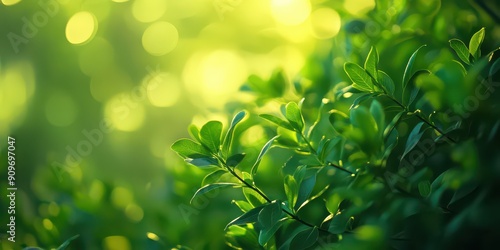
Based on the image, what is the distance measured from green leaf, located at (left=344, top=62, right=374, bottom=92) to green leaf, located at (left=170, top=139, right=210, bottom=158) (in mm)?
128

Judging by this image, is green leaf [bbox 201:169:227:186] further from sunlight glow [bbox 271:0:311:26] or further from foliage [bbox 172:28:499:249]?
sunlight glow [bbox 271:0:311:26]

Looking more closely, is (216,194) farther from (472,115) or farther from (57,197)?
(472,115)

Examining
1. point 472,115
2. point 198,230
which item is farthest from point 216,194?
point 472,115

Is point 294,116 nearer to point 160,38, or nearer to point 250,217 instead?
point 250,217

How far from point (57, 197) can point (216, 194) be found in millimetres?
210

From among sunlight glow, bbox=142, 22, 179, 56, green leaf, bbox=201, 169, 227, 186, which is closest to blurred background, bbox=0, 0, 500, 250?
sunlight glow, bbox=142, 22, 179, 56

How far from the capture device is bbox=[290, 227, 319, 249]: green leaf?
40cm

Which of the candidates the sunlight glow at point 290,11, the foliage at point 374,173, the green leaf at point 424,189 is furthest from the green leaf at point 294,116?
the sunlight glow at point 290,11

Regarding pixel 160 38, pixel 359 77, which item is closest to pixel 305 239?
pixel 359 77

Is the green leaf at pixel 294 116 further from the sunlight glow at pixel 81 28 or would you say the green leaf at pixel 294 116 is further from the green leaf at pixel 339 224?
the sunlight glow at pixel 81 28

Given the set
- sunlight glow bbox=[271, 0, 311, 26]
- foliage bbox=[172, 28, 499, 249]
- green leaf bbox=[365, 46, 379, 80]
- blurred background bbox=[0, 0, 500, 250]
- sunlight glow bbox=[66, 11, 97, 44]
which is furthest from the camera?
sunlight glow bbox=[66, 11, 97, 44]

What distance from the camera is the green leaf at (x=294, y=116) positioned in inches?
17.5

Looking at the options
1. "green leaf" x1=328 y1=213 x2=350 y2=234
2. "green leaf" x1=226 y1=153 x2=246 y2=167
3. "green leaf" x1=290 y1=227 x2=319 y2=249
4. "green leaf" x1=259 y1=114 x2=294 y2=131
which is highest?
"green leaf" x1=259 y1=114 x2=294 y2=131

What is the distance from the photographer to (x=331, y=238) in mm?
441
